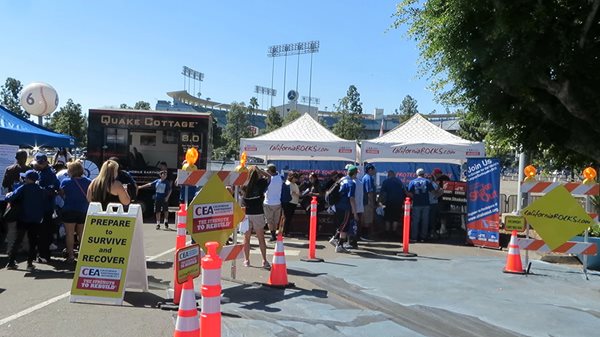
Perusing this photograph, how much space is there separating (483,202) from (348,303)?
298 inches

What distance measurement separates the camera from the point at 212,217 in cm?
700

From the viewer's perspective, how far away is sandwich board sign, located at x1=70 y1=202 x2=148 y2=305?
6.60 m

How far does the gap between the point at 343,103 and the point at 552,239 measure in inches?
1857

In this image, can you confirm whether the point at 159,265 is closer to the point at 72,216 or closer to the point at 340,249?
the point at 72,216

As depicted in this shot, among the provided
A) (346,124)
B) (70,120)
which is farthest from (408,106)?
(70,120)

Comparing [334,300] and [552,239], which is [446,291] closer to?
[334,300]

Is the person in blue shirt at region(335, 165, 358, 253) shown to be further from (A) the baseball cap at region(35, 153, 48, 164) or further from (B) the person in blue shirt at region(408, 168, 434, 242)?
(A) the baseball cap at region(35, 153, 48, 164)

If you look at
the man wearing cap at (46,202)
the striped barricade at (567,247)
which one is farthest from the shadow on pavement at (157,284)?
the striped barricade at (567,247)

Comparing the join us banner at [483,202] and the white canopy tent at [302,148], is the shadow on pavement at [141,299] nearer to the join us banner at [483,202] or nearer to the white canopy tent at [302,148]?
the join us banner at [483,202]

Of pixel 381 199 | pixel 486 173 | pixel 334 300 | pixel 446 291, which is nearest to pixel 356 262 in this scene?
pixel 446 291

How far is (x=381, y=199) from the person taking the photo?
563 inches

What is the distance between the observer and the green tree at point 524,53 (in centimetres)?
866

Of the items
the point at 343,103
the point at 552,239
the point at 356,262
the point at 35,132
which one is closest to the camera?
the point at 552,239

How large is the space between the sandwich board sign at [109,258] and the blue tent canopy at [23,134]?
6.22 meters
